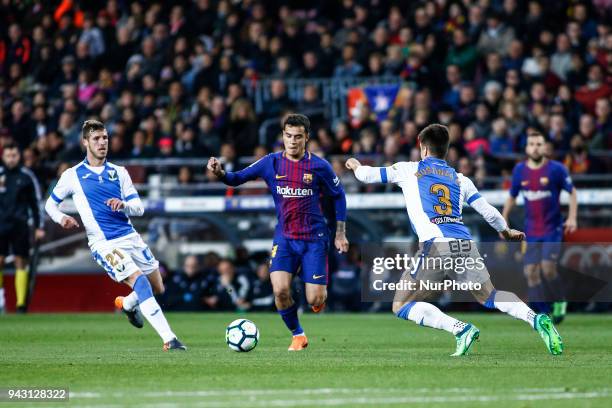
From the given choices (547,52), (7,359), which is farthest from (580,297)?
(7,359)

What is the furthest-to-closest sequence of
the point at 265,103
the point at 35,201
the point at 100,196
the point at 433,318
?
the point at 265,103 < the point at 35,201 < the point at 100,196 < the point at 433,318

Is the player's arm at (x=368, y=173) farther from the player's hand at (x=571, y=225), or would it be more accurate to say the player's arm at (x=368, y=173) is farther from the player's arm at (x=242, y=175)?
the player's hand at (x=571, y=225)

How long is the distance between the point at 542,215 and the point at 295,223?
205 inches

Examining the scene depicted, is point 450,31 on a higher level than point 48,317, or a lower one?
higher

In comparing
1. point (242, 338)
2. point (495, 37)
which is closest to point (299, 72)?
point (495, 37)

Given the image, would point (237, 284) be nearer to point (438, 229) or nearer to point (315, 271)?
point (315, 271)

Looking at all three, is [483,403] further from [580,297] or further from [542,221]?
[580,297]

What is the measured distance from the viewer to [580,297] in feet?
59.5

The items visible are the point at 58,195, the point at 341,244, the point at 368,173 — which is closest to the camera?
the point at 368,173

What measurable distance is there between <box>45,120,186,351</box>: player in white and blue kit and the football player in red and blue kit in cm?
122

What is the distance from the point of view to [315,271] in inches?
449

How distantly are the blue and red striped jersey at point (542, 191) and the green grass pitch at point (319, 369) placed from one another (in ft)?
4.92

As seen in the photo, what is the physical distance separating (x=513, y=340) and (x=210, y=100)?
37.2 feet

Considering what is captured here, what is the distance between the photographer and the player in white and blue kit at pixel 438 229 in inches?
399
